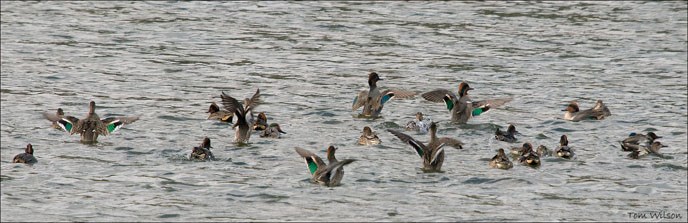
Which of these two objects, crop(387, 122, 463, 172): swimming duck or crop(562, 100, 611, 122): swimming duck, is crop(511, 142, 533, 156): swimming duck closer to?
crop(387, 122, 463, 172): swimming duck

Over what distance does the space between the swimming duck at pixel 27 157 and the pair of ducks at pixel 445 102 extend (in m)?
7.18

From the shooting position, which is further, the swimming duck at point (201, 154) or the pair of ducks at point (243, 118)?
the pair of ducks at point (243, 118)

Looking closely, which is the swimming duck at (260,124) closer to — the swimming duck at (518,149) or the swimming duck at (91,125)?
the swimming duck at (91,125)

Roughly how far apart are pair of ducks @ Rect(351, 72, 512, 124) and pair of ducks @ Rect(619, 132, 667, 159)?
12.5ft

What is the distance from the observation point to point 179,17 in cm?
3994

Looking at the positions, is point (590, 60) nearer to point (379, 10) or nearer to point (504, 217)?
point (379, 10)

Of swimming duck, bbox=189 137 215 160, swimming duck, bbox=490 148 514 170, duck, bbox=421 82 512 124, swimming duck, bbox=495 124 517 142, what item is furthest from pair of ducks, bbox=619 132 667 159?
swimming duck, bbox=189 137 215 160

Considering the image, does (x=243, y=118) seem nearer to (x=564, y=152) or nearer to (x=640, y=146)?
(x=564, y=152)

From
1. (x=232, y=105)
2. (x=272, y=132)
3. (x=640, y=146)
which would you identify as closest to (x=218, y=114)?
(x=272, y=132)

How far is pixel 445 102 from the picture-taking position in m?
25.6

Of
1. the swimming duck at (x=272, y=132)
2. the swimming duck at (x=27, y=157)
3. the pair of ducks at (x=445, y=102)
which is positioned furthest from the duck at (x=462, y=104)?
the swimming duck at (x=27, y=157)

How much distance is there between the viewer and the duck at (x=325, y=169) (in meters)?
19.2

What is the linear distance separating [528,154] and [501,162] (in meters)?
0.50

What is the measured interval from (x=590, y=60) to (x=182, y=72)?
31.6ft
